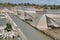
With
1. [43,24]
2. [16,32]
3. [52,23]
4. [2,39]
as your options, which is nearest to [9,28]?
[16,32]

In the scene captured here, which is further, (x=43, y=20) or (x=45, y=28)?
→ (x=43, y=20)

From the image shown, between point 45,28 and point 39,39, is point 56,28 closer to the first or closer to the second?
point 45,28

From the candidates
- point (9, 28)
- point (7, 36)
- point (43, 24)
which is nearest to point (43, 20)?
point (43, 24)

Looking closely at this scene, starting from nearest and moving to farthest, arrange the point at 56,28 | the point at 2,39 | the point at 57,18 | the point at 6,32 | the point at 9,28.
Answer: the point at 2,39, the point at 6,32, the point at 9,28, the point at 56,28, the point at 57,18

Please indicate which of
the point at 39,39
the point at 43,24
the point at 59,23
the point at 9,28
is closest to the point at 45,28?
the point at 43,24

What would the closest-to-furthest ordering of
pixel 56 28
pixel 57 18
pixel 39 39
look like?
pixel 39 39 < pixel 56 28 < pixel 57 18

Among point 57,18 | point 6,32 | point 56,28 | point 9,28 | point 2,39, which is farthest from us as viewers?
point 57,18

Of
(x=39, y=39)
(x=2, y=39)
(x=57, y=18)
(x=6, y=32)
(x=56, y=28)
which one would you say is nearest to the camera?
(x=39, y=39)

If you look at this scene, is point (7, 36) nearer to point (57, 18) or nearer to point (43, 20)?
point (43, 20)

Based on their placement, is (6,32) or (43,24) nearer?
(6,32)
